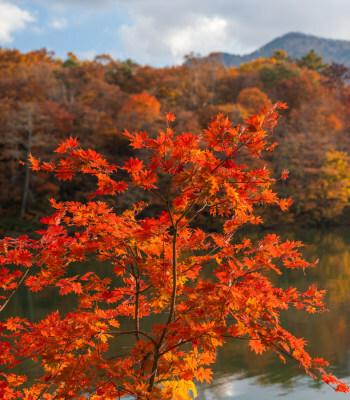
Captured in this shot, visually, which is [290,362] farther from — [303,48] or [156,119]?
[303,48]

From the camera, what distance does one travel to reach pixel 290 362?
5125mm

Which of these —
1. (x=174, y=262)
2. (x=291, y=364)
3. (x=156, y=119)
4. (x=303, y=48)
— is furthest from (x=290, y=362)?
(x=303, y=48)

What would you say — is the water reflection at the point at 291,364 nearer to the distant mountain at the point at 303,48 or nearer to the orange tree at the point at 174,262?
the orange tree at the point at 174,262

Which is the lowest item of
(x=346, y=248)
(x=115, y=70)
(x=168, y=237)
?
(x=346, y=248)

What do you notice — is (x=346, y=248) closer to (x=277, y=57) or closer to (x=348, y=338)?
(x=348, y=338)

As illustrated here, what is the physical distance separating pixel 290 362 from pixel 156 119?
52.3 feet

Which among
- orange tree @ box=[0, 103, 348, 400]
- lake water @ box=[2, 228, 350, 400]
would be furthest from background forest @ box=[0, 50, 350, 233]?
orange tree @ box=[0, 103, 348, 400]

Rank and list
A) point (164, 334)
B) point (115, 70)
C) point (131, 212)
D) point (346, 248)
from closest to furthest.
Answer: point (164, 334) < point (131, 212) < point (346, 248) < point (115, 70)

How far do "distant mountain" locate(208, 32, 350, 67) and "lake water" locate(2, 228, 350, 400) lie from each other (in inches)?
3795

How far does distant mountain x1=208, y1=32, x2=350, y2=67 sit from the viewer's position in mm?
100625

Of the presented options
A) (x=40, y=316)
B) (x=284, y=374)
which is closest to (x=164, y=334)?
(x=284, y=374)

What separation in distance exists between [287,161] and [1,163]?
1321 cm

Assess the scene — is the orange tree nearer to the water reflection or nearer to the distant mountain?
the water reflection

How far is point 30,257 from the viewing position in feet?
7.26
